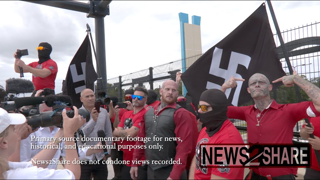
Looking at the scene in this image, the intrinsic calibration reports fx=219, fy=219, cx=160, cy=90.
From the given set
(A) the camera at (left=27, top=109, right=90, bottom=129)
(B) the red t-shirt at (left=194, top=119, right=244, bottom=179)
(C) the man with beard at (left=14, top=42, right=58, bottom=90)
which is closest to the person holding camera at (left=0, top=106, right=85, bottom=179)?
(A) the camera at (left=27, top=109, right=90, bottom=129)

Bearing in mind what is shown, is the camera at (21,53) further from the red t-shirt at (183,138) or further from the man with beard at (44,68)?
the red t-shirt at (183,138)

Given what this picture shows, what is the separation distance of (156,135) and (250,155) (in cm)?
132

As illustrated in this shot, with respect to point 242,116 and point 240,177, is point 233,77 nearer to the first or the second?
point 242,116

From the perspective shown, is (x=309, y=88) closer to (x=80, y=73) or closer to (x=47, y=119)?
(x=47, y=119)

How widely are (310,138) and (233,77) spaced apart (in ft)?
3.89

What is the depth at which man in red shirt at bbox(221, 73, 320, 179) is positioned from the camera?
95.7 inches

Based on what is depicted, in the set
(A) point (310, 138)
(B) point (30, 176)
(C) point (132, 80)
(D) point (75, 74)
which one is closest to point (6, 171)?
(B) point (30, 176)

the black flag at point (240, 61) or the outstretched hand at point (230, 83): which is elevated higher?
the black flag at point (240, 61)

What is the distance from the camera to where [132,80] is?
323 inches

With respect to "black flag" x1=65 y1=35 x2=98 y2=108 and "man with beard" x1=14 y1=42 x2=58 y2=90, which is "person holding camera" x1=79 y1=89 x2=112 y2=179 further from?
"black flag" x1=65 y1=35 x2=98 y2=108

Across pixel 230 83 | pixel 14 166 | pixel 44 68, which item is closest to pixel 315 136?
pixel 230 83

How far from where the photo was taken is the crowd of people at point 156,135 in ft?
5.82

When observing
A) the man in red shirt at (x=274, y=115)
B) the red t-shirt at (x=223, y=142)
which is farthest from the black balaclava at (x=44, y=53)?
the man in red shirt at (x=274, y=115)

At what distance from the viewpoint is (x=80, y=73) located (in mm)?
5020
